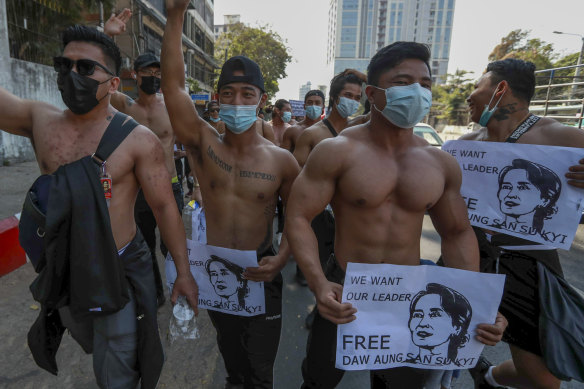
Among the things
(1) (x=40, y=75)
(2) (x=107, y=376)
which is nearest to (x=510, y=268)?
(2) (x=107, y=376)

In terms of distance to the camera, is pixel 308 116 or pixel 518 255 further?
pixel 308 116

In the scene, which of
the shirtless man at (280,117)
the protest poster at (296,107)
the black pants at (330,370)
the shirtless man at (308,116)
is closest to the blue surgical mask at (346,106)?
the shirtless man at (308,116)

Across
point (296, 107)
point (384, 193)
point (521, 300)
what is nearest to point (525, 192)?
point (521, 300)

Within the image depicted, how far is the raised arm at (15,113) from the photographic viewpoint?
1708 millimetres

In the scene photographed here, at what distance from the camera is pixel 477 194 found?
2.17 metres

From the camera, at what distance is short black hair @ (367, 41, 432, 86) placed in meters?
1.74

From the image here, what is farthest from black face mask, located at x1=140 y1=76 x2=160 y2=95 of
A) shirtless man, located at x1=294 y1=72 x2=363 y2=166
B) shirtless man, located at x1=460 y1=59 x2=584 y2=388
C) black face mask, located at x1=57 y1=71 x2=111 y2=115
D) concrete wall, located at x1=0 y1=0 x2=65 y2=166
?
concrete wall, located at x1=0 y1=0 x2=65 y2=166

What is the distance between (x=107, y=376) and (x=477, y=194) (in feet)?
7.63

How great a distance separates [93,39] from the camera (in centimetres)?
176

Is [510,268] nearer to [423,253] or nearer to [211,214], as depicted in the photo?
[211,214]

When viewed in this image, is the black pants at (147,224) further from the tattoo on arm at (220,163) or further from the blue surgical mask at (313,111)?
the blue surgical mask at (313,111)

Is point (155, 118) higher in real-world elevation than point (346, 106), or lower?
lower

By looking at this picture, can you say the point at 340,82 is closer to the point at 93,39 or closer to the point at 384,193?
the point at 384,193

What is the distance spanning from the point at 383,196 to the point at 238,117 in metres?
1.02
